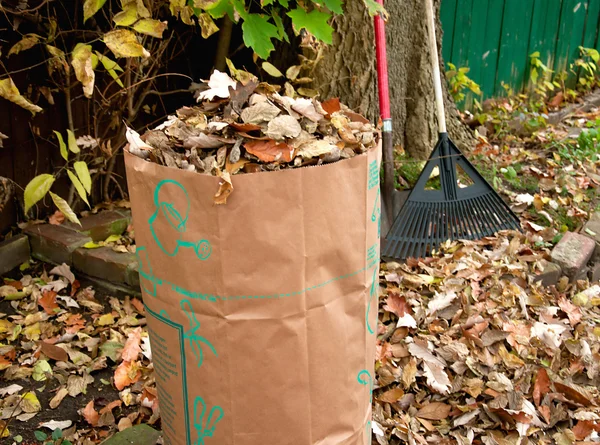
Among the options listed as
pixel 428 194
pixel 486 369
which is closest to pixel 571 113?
pixel 428 194

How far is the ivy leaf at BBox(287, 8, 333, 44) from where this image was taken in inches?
69.2

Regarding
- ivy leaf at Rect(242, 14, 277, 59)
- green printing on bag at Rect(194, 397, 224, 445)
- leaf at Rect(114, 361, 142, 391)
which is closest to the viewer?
green printing on bag at Rect(194, 397, 224, 445)

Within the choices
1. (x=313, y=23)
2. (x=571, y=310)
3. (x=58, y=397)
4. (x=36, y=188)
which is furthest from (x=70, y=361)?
(x=571, y=310)

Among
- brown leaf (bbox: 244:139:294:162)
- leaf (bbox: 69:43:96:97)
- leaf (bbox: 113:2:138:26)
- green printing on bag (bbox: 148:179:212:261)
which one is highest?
leaf (bbox: 113:2:138:26)

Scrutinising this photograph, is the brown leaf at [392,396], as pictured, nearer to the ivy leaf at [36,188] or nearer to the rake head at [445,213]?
the rake head at [445,213]

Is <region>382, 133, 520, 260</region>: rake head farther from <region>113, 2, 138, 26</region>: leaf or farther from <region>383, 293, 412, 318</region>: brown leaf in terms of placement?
<region>113, 2, 138, 26</region>: leaf

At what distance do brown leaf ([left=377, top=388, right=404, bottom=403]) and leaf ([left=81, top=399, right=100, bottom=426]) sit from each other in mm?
885

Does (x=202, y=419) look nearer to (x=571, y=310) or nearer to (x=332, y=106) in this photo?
(x=332, y=106)

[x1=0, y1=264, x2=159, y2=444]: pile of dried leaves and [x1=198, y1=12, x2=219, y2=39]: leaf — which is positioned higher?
[x1=198, y1=12, x2=219, y2=39]: leaf

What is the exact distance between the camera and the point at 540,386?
190cm

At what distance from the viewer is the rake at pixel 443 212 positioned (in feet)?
8.87

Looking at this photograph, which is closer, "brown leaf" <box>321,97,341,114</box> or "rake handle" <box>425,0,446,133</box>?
"brown leaf" <box>321,97,341,114</box>

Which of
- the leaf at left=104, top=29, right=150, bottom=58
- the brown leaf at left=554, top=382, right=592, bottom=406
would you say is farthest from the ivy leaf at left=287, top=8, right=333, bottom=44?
the brown leaf at left=554, top=382, right=592, bottom=406

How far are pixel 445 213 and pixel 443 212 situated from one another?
1 cm
